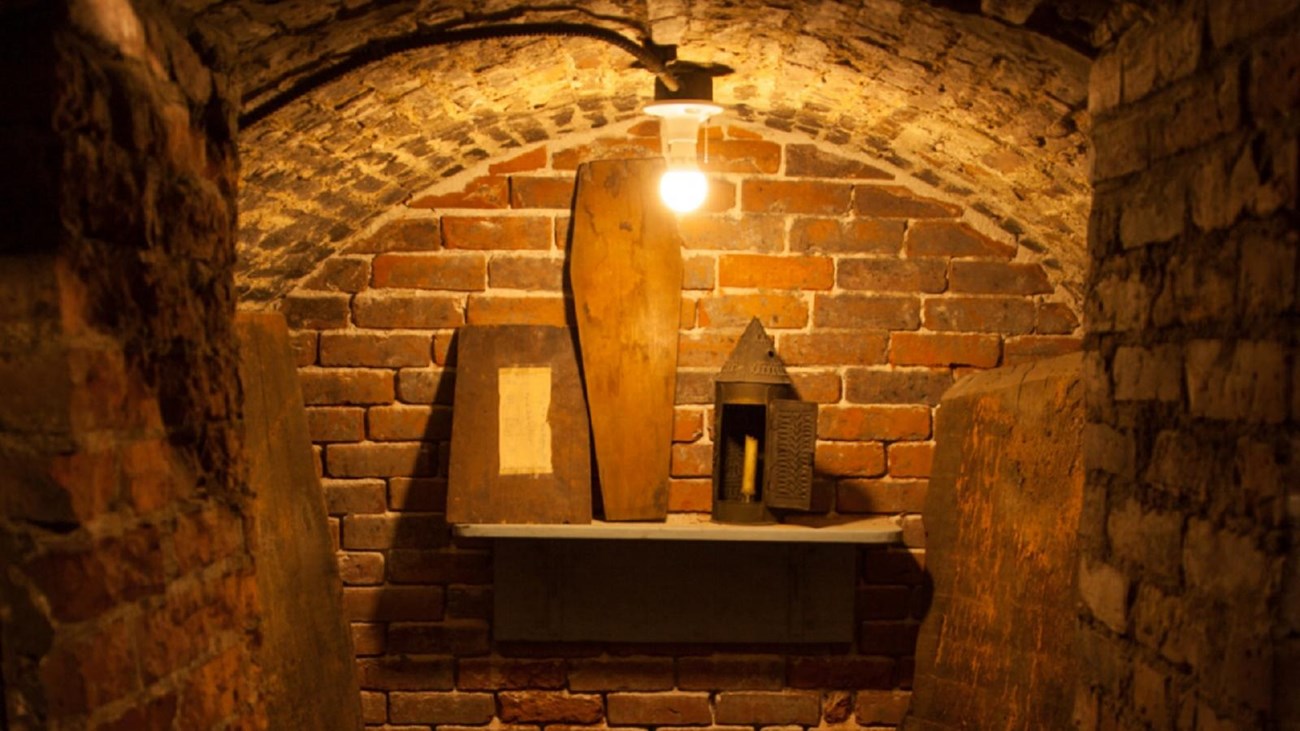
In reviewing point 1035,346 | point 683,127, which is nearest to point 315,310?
point 683,127

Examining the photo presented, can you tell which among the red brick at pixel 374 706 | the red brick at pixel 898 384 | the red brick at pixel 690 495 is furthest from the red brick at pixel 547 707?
the red brick at pixel 898 384

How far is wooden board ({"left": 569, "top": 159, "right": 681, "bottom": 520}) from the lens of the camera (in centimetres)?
259

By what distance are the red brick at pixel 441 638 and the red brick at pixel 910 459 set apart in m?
1.06

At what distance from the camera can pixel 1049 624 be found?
6.52 ft

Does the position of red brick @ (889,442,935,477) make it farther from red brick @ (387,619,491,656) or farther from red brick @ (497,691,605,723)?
red brick @ (387,619,491,656)

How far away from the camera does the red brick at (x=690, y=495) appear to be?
2689 mm

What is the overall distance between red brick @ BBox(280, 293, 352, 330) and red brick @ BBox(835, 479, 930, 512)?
4.14ft

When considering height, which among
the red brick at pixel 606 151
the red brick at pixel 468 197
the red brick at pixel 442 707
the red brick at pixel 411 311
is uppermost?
the red brick at pixel 606 151

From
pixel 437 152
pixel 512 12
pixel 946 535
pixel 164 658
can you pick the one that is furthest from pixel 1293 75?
pixel 437 152

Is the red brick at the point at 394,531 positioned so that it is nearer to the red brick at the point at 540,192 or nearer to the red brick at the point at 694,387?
the red brick at the point at 694,387

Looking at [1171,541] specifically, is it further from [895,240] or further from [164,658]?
[895,240]

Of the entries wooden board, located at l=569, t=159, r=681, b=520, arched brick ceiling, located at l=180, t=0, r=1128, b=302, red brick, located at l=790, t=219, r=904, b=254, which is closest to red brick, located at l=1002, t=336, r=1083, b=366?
arched brick ceiling, located at l=180, t=0, r=1128, b=302

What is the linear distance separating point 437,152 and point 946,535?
1415 mm

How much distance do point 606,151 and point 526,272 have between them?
1.13ft
